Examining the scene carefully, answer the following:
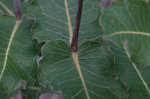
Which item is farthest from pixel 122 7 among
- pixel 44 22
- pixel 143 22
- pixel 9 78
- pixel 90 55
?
pixel 9 78

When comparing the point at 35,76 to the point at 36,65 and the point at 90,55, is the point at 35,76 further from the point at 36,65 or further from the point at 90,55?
the point at 90,55

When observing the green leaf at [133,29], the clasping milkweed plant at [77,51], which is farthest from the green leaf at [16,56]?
the green leaf at [133,29]

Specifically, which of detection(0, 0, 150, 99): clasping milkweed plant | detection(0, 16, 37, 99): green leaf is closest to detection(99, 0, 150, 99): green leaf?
detection(0, 0, 150, 99): clasping milkweed plant

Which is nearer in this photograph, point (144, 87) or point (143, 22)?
point (143, 22)

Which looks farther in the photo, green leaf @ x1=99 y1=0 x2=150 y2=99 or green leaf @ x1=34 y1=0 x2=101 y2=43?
green leaf @ x1=34 y1=0 x2=101 y2=43

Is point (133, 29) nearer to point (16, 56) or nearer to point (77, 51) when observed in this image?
point (77, 51)

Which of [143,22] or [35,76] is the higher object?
[143,22]

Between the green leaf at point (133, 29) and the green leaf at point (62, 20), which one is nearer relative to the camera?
the green leaf at point (133, 29)

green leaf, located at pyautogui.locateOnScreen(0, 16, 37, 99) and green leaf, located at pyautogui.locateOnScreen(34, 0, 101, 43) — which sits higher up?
green leaf, located at pyautogui.locateOnScreen(34, 0, 101, 43)

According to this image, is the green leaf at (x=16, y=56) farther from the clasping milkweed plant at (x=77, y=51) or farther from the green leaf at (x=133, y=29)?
the green leaf at (x=133, y=29)

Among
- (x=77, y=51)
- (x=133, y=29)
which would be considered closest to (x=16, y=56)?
(x=77, y=51)

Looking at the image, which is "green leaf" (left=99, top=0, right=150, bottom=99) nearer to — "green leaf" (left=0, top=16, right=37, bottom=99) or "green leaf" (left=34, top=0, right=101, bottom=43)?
"green leaf" (left=34, top=0, right=101, bottom=43)
